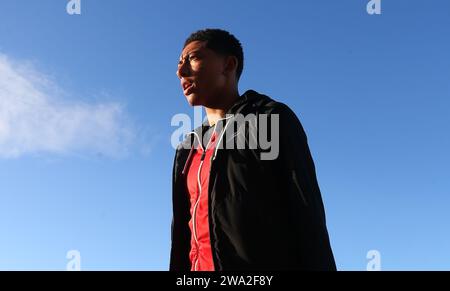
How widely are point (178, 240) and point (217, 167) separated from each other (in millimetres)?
813

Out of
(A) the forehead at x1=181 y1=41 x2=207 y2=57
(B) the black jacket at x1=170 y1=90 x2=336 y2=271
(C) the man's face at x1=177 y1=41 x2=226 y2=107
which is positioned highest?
(A) the forehead at x1=181 y1=41 x2=207 y2=57

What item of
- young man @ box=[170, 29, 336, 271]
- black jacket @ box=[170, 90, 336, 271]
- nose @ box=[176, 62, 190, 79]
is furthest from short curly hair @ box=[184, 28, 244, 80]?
black jacket @ box=[170, 90, 336, 271]

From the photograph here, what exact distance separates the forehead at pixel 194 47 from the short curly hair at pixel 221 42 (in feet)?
0.15

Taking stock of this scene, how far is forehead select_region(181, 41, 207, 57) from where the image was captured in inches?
178

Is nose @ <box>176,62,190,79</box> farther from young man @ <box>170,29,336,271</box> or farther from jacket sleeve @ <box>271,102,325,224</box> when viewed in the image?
jacket sleeve @ <box>271,102,325,224</box>

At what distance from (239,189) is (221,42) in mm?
1695

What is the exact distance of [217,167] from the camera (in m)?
3.79

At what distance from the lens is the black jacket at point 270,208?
326 cm

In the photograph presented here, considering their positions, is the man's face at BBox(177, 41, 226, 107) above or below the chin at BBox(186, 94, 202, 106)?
above

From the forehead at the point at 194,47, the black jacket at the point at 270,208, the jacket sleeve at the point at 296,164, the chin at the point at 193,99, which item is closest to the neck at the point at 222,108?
the chin at the point at 193,99

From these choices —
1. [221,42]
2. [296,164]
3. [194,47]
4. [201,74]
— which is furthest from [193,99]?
[296,164]

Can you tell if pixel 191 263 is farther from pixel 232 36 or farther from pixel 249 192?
pixel 232 36

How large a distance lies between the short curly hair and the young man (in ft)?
0.07


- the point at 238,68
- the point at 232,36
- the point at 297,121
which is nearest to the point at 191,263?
the point at 297,121
